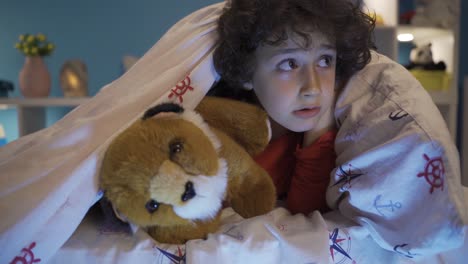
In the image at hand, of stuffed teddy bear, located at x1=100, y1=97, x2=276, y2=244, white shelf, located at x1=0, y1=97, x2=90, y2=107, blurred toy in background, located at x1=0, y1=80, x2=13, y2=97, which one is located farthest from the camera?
blurred toy in background, located at x1=0, y1=80, x2=13, y2=97

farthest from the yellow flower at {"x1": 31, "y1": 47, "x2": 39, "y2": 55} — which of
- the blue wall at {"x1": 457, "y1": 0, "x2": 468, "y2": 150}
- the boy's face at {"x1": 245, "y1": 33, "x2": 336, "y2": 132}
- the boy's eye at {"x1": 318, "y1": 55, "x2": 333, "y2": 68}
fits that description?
the blue wall at {"x1": 457, "y1": 0, "x2": 468, "y2": 150}

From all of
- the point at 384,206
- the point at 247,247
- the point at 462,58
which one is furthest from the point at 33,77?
the point at 462,58

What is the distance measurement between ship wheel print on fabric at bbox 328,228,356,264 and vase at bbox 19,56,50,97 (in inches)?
61.7

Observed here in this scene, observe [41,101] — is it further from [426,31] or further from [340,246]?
[426,31]

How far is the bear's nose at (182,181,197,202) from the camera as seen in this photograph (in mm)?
423

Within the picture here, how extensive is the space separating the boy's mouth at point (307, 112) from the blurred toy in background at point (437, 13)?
1.28m

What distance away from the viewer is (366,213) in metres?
0.50

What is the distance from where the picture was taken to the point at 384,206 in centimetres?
48

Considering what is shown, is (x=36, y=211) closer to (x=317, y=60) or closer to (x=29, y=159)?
(x=29, y=159)

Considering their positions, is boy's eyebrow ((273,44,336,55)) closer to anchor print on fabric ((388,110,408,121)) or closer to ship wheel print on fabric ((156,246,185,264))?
anchor print on fabric ((388,110,408,121))

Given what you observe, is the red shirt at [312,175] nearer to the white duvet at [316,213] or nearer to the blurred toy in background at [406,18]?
the white duvet at [316,213]

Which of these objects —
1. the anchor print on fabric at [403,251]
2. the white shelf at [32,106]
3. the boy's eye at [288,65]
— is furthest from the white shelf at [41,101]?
the anchor print on fabric at [403,251]

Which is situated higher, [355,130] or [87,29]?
[87,29]

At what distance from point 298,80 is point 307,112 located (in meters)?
0.06
